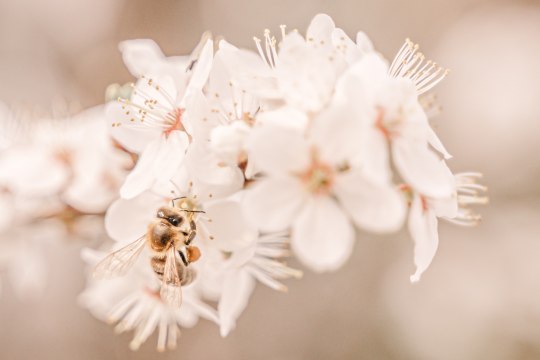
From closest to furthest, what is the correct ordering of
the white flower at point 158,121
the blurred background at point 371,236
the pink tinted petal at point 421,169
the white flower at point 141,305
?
the pink tinted petal at point 421,169, the white flower at point 158,121, the white flower at point 141,305, the blurred background at point 371,236

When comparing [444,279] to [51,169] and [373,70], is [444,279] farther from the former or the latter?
[373,70]

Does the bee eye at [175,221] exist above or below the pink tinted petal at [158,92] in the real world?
below

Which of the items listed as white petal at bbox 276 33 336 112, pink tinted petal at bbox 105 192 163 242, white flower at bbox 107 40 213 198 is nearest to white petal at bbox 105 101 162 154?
white flower at bbox 107 40 213 198

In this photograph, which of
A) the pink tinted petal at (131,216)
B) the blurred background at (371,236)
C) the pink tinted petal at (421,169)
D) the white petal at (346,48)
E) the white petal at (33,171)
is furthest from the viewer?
Answer: the blurred background at (371,236)

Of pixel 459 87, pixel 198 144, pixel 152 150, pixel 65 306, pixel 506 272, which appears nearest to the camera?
pixel 198 144

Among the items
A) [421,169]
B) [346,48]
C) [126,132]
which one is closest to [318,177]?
[421,169]

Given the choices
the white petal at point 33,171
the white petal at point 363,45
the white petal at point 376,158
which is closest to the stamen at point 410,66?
the white petal at point 363,45

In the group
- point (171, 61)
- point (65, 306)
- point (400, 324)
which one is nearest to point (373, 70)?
point (171, 61)

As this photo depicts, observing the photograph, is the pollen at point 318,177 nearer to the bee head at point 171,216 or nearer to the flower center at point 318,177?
the flower center at point 318,177
